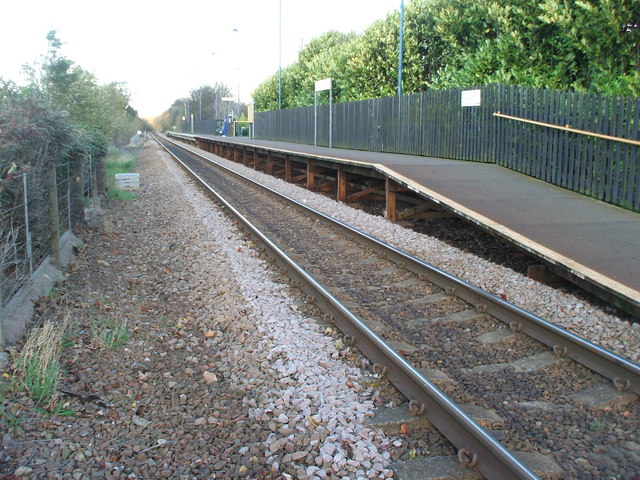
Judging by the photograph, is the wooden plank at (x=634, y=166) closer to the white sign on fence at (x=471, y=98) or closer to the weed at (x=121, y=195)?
the white sign on fence at (x=471, y=98)

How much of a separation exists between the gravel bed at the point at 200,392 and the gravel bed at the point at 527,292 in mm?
2216

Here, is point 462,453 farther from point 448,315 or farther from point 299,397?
point 448,315

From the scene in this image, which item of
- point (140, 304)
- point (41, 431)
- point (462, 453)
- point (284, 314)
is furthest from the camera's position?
point (140, 304)

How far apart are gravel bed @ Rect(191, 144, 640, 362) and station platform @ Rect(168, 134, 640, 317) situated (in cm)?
27

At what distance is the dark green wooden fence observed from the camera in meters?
9.26

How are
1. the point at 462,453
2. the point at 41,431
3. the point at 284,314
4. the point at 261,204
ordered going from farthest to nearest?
the point at 261,204, the point at 284,314, the point at 41,431, the point at 462,453

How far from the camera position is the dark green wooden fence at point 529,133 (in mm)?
9258

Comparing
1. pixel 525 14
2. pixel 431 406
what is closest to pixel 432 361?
pixel 431 406

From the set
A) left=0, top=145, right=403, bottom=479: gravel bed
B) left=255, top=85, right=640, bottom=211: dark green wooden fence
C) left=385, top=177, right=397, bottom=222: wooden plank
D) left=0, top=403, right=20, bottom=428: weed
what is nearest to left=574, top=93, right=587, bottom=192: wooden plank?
left=255, top=85, right=640, bottom=211: dark green wooden fence

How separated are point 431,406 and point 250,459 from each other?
3.90 ft

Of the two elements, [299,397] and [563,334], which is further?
[563,334]

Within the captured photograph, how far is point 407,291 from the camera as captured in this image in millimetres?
6605

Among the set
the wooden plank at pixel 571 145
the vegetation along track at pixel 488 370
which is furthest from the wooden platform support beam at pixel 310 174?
the vegetation along track at pixel 488 370

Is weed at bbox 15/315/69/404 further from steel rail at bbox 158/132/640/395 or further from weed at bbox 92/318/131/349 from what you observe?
steel rail at bbox 158/132/640/395
